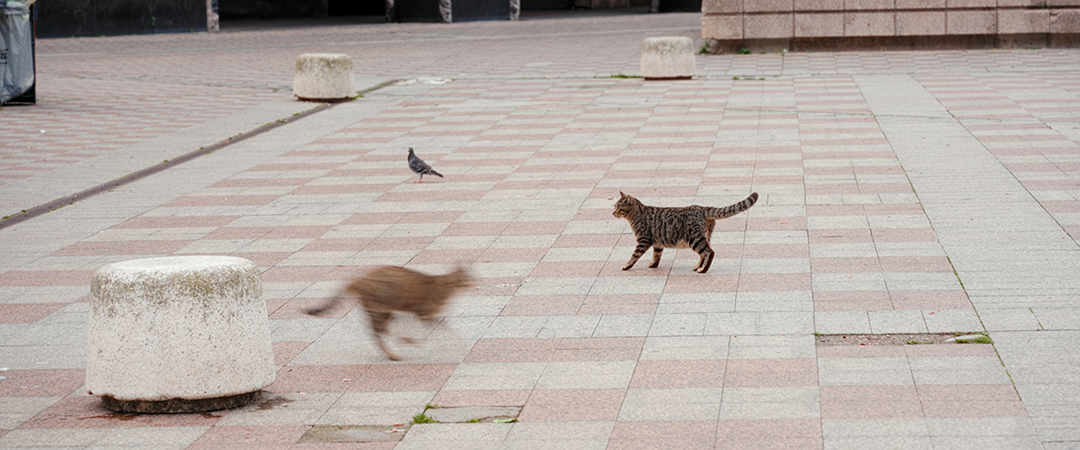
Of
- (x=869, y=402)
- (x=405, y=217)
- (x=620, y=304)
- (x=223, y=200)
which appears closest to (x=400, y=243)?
(x=405, y=217)

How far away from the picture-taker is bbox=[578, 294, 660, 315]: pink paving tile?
6.32m

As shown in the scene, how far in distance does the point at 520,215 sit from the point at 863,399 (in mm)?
4697

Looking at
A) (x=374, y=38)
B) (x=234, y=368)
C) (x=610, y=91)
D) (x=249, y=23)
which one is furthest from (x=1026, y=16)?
(x=249, y=23)

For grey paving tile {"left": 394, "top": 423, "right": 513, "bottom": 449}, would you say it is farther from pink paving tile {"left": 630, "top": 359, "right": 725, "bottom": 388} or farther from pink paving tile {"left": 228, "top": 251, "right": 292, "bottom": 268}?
pink paving tile {"left": 228, "top": 251, "right": 292, "bottom": 268}

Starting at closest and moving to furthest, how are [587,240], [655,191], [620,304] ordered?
[620,304], [587,240], [655,191]

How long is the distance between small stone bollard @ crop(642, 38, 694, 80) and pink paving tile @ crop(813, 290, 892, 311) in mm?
12054

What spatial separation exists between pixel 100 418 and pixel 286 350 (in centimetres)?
115

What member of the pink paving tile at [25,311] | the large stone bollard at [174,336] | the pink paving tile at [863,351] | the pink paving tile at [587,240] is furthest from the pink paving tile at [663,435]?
the pink paving tile at [25,311]

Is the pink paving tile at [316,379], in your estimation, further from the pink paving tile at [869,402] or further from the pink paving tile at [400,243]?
the pink paving tile at [400,243]

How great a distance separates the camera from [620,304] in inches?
254

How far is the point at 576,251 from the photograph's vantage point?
784 cm

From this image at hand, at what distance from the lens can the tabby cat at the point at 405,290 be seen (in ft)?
17.6

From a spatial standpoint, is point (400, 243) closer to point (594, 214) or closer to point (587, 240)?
point (587, 240)

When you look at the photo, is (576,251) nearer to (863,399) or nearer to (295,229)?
(295,229)
